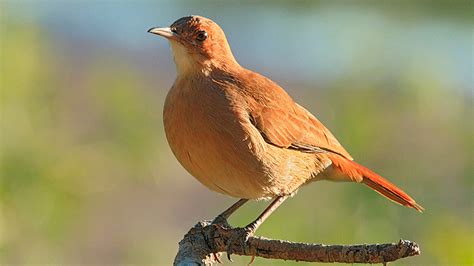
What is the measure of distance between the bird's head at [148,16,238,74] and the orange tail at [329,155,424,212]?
773mm

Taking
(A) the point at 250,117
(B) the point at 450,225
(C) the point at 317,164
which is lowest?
(B) the point at 450,225

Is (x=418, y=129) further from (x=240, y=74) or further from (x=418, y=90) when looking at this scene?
(x=240, y=74)

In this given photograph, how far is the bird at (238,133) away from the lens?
4.46 metres

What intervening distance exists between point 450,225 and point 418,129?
173 cm

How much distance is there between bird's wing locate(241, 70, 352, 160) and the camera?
15.7 ft

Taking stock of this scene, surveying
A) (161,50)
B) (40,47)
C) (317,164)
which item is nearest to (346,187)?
(317,164)

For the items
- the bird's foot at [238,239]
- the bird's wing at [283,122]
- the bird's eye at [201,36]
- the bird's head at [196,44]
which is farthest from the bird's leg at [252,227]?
the bird's eye at [201,36]

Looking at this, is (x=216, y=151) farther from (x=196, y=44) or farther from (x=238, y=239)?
(x=196, y=44)

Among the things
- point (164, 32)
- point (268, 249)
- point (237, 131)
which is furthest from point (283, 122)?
point (268, 249)

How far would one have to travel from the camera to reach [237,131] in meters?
4.52

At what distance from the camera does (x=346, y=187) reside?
575 centimetres

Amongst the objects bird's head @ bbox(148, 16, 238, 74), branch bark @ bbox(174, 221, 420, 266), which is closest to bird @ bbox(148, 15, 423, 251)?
bird's head @ bbox(148, 16, 238, 74)

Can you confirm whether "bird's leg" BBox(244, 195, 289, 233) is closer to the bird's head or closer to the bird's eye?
the bird's head

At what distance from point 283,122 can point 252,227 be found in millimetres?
581
